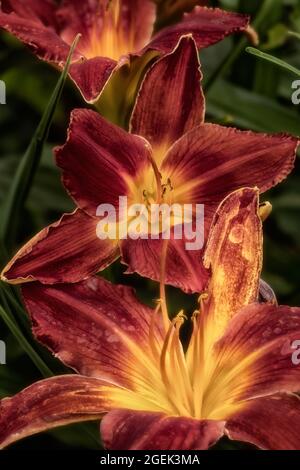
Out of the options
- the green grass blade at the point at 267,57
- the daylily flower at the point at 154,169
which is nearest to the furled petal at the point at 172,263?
the daylily flower at the point at 154,169

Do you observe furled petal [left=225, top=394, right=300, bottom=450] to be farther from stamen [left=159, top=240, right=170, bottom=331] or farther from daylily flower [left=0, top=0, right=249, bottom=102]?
daylily flower [left=0, top=0, right=249, bottom=102]

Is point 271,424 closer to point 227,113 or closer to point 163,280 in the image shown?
point 163,280

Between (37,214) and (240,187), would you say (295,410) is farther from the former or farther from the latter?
(37,214)

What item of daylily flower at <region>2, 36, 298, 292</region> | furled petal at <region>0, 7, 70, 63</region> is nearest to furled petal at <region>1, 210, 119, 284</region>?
daylily flower at <region>2, 36, 298, 292</region>

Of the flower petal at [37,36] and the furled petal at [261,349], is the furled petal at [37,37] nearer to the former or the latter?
the flower petal at [37,36]

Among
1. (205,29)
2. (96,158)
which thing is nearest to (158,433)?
(96,158)

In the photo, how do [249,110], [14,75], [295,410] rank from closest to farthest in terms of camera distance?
[295,410] < [249,110] < [14,75]

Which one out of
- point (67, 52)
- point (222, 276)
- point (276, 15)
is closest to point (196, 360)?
point (222, 276)
